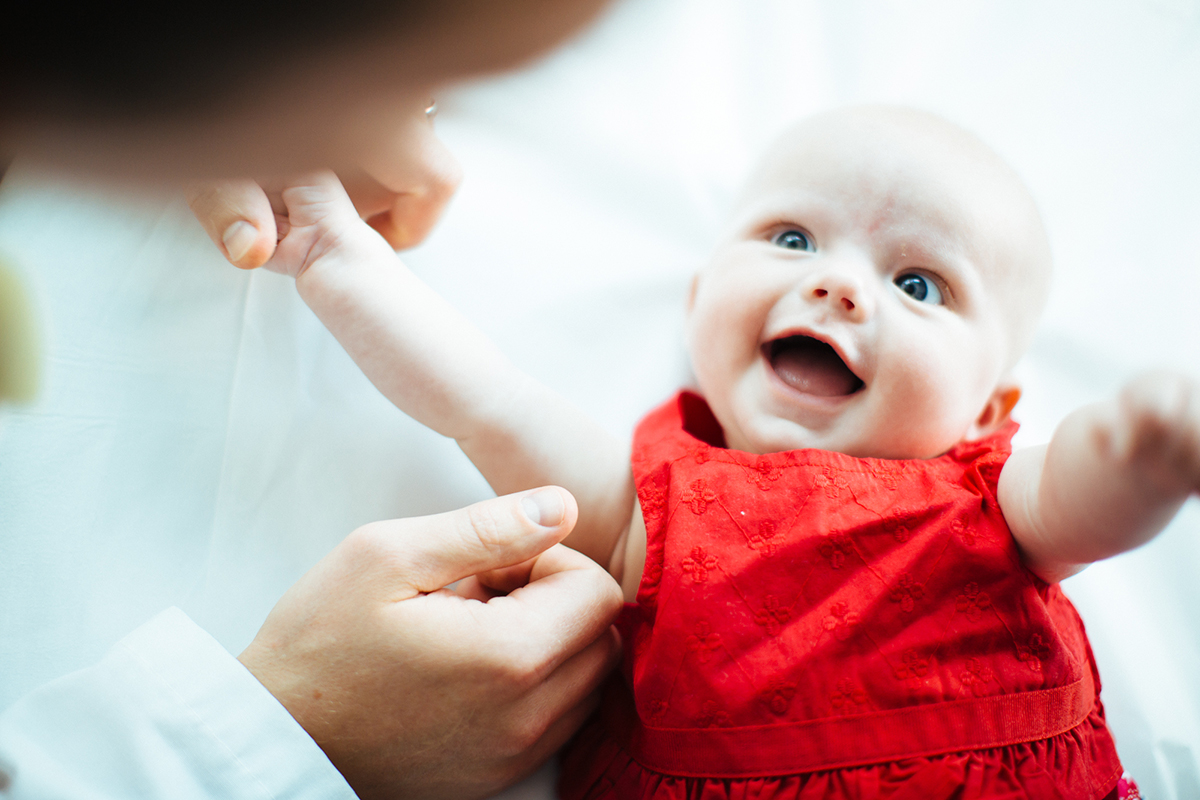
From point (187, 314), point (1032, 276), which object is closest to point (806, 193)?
point (1032, 276)

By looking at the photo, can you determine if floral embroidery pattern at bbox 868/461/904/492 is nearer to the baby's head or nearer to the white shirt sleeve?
the baby's head

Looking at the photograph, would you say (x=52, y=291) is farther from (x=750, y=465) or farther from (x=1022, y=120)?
(x=1022, y=120)

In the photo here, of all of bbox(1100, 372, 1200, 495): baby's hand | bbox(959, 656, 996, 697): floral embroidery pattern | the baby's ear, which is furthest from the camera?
the baby's ear

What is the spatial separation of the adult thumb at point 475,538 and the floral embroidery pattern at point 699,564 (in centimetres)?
15

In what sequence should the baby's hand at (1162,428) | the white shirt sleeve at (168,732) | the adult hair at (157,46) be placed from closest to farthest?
the adult hair at (157,46), the baby's hand at (1162,428), the white shirt sleeve at (168,732)

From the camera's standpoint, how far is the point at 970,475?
2.83 ft

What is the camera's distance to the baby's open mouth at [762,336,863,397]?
902 millimetres

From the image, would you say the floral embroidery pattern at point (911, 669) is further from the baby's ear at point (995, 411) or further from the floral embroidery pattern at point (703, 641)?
the baby's ear at point (995, 411)

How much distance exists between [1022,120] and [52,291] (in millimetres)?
1511

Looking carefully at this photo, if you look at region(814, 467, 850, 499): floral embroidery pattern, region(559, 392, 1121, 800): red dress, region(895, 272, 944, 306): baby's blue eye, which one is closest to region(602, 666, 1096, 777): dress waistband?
region(559, 392, 1121, 800): red dress

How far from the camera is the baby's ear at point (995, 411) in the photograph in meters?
1.02

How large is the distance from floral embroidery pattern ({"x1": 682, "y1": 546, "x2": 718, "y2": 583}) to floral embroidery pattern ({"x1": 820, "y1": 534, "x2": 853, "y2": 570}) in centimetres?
12

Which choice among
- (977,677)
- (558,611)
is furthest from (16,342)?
(977,677)

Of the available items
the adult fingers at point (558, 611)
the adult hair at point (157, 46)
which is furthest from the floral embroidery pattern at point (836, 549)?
the adult hair at point (157, 46)
